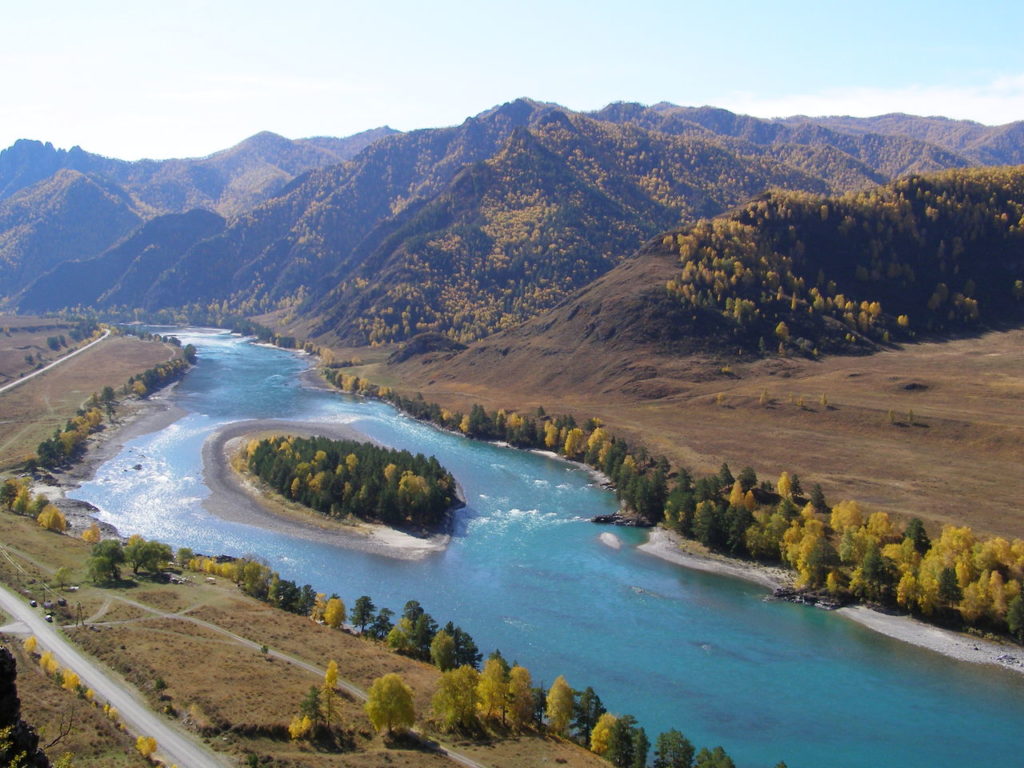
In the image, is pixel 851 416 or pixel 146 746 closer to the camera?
pixel 146 746

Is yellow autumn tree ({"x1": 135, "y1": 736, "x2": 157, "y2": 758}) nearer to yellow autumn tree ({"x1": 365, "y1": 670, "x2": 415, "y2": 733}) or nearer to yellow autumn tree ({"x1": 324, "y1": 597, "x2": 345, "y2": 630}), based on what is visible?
yellow autumn tree ({"x1": 365, "y1": 670, "x2": 415, "y2": 733})

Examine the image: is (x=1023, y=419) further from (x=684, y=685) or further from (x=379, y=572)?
(x=379, y=572)

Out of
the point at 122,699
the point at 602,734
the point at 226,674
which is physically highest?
the point at 602,734

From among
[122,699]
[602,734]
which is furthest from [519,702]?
[122,699]

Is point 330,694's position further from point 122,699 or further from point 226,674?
point 122,699

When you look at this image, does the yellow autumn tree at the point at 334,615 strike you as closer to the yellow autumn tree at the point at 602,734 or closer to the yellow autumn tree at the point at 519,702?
the yellow autumn tree at the point at 519,702

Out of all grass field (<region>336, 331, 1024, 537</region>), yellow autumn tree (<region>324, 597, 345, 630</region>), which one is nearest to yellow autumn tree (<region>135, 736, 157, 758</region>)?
yellow autumn tree (<region>324, 597, 345, 630</region>)
